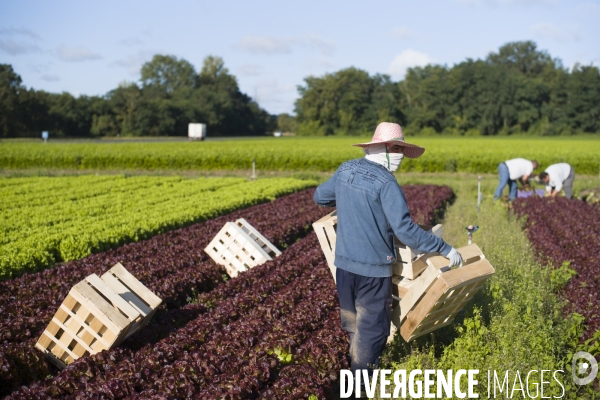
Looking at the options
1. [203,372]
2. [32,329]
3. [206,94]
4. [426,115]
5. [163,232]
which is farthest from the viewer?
[206,94]

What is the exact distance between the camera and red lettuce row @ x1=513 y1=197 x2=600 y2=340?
6559 millimetres

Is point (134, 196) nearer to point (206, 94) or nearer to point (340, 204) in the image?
point (340, 204)

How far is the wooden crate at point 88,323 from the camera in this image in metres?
4.93

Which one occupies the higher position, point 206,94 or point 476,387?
point 206,94

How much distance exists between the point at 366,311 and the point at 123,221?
323 inches

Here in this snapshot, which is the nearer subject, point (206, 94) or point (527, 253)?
point (527, 253)

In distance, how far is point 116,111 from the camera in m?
73.6

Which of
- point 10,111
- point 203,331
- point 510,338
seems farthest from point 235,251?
point 10,111

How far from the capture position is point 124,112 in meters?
74.1

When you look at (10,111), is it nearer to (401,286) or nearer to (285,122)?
(401,286)

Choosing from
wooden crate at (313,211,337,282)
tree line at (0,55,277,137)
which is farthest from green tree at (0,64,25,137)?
wooden crate at (313,211,337,282)

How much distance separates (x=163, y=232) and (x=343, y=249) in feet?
25.5

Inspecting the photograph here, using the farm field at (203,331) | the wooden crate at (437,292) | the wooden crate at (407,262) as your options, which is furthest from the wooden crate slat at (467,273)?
the farm field at (203,331)

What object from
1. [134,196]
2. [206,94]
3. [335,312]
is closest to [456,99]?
[206,94]
